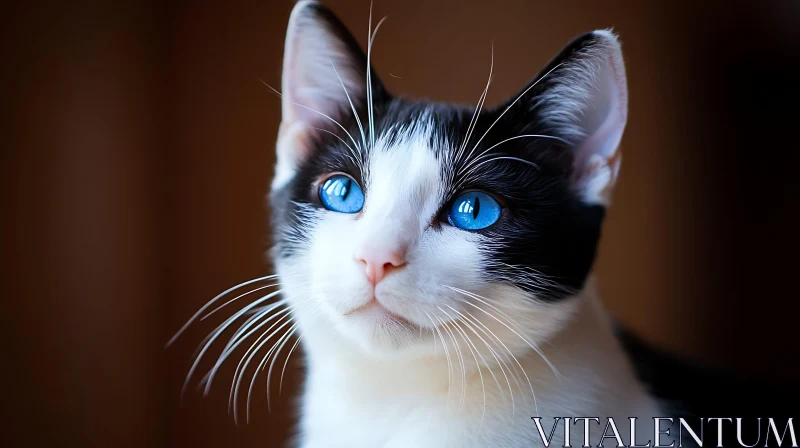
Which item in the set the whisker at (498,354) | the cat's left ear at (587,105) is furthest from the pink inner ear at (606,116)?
the whisker at (498,354)

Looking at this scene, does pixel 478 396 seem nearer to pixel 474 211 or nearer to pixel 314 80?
pixel 474 211

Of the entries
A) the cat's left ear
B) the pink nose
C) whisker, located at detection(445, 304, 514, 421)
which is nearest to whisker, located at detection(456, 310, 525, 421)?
whisker, located at detection(445, 304, 514, 421)

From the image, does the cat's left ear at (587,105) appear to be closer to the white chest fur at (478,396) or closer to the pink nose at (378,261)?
the white chest fur at (478,396)

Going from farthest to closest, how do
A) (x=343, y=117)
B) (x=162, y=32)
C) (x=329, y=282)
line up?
(x=162, y=32) < (x=343, y=117) < (x=329, y=282)

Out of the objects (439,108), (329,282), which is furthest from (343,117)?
(329,282)

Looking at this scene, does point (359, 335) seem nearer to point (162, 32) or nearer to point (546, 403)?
point (546, 403)

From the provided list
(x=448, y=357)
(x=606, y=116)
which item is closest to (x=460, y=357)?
(x=448, y=357)

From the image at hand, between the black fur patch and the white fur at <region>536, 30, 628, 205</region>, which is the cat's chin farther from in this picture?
the white fur at <region>536, 30, 628, 205</region>
